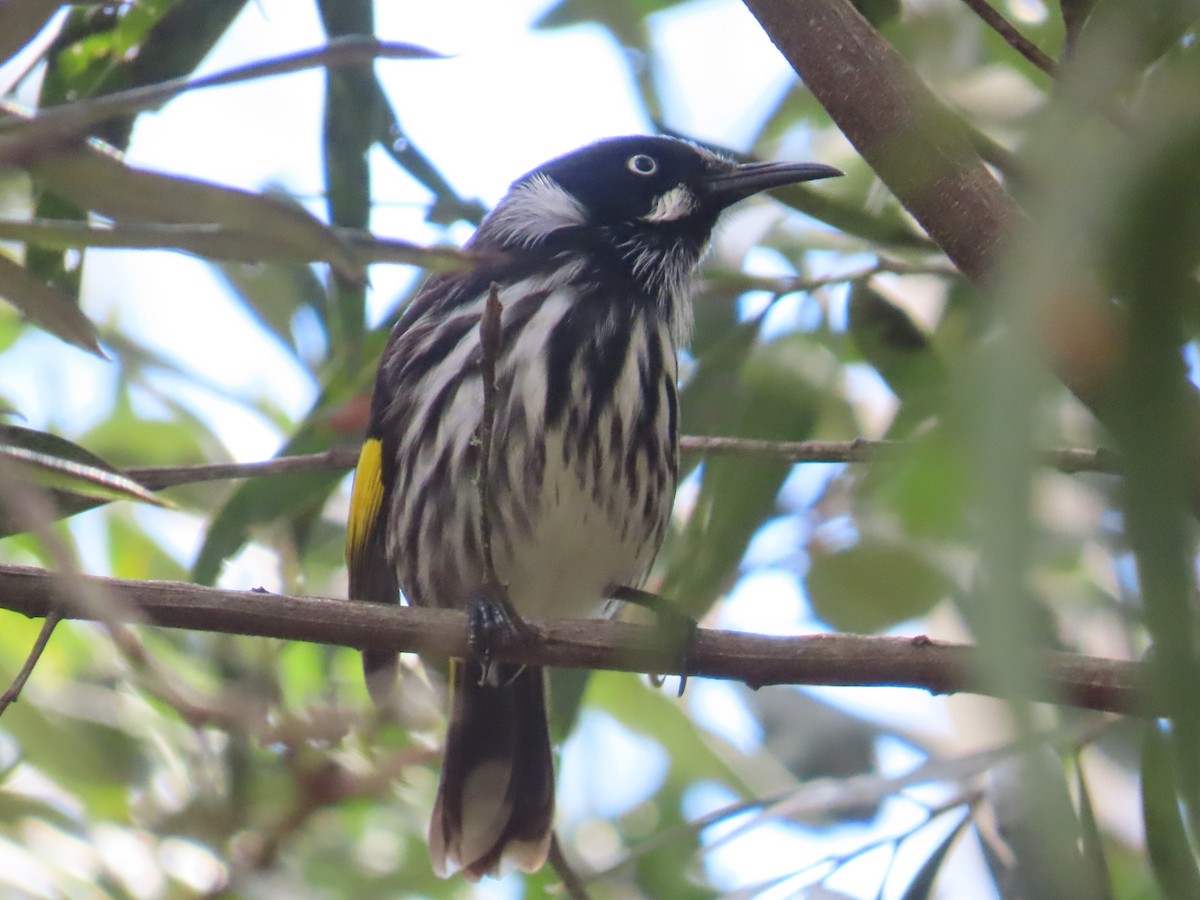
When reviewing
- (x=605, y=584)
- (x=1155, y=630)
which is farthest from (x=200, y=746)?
(x=1155, y=630)

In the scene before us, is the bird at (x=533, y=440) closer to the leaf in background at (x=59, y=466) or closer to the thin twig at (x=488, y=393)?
the thin twig at (x=488, y=393)

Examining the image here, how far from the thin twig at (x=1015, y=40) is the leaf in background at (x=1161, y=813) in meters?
0.81

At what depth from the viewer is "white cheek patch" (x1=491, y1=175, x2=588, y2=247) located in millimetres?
2982

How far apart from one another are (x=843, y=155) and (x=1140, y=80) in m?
1.40

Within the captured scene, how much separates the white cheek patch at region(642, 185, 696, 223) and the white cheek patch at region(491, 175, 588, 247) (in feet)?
0.46

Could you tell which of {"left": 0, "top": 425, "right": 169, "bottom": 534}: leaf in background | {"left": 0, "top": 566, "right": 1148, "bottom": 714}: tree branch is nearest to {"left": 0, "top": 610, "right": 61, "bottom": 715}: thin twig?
{"left": 0, "top": 566, "right": 1148, "bottom": 714}: tree branch

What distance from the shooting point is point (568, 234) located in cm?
292

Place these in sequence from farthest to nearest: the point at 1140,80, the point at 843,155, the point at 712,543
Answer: the point at 843,155, the point at 712,543, the point at 1140,80

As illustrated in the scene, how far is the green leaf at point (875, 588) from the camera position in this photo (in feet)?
9.74

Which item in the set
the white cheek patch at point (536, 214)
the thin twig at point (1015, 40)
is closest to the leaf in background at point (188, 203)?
the thin twig at point (1015, 40)

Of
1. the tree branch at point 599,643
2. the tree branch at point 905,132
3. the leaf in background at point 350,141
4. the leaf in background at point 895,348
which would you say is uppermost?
the leaf in background at point 350,141

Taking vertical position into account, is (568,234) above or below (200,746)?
above

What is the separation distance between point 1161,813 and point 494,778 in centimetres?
138

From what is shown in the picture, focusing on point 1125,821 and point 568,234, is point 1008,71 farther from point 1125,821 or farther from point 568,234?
point 1125,821
